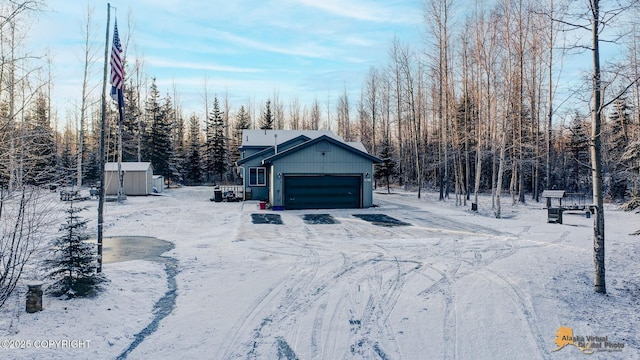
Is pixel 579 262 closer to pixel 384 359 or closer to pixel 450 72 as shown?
pixel 384 359

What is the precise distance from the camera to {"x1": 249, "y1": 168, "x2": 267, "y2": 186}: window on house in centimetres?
2630

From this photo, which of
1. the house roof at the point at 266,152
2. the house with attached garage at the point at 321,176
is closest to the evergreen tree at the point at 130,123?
the house roof at the point at 266,152

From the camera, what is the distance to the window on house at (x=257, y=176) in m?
26.3

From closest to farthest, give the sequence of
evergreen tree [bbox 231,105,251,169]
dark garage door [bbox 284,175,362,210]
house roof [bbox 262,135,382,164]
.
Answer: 1. house roof [bbox 262,135,382,164]
2. dark garage door [bbox 284,175,362,210]
3. evergreen tree [bbox 231,105,251,169]

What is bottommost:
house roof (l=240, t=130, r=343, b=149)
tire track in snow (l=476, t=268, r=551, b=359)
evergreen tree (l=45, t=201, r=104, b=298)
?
tire track in snow (l=476, t=268, r=551, b=359)

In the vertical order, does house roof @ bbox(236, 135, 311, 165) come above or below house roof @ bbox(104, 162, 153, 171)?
above

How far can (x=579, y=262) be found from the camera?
9.37 metres

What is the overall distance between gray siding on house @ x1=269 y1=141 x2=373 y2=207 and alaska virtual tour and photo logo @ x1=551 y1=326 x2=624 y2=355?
15.9m

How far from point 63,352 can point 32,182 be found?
12.0ft

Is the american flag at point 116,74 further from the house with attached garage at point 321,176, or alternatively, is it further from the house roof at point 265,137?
the house roof at point 265,137

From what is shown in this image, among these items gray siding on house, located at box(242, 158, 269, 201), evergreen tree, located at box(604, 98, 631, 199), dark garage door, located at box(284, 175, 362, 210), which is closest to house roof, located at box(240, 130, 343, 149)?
gray siding on house, located at box(242, 158, 269, 201)

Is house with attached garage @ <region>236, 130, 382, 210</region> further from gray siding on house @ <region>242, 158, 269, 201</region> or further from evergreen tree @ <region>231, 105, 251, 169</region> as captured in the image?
evergreen tree @ <region>231, 105, 251, 169</region>

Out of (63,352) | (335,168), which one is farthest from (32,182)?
(335,168)

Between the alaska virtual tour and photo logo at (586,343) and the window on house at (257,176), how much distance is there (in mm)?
22116
